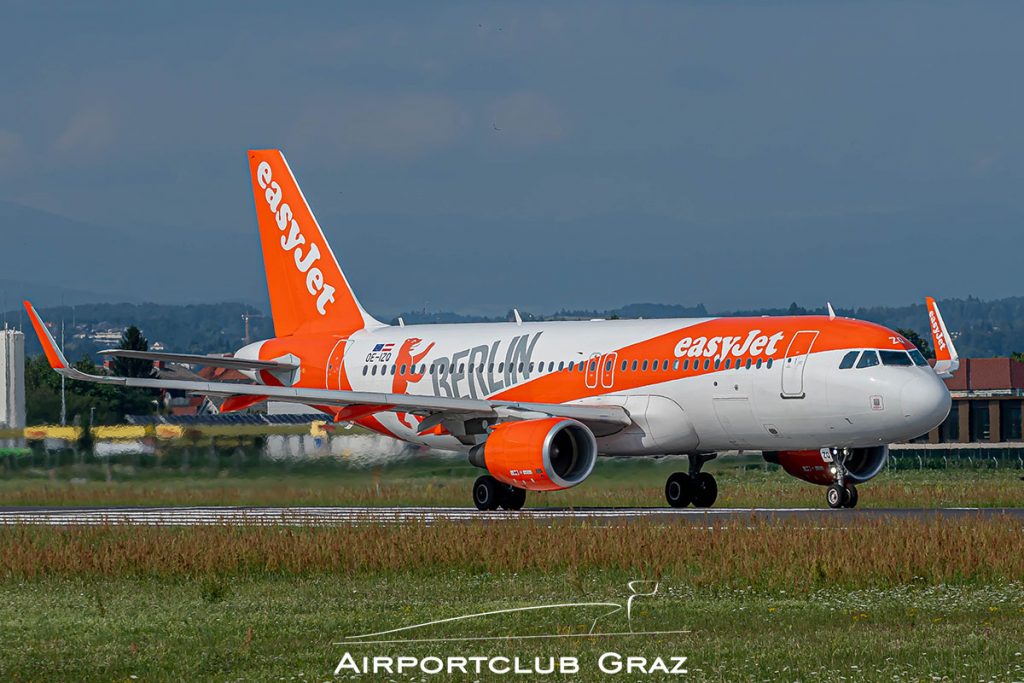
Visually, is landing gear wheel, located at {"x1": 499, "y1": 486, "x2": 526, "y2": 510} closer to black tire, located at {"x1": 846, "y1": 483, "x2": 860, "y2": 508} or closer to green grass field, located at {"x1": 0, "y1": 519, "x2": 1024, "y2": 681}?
black tire, located at {"x1": 846, "y1": 483, "x2": 860, "y2": 508}

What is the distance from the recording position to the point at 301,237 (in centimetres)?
4381

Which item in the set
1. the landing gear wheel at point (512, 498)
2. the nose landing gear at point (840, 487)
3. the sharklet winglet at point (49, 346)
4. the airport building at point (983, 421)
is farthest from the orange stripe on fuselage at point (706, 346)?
the airport building at point (983, 421)

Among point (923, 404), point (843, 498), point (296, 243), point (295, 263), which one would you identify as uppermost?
point (296, 243)

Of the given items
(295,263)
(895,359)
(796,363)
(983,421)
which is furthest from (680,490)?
(983,421)

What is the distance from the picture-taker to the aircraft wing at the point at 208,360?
36344mm

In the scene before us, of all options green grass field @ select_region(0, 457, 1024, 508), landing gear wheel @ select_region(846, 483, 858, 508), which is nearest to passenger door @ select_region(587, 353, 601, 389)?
green grass field @ select_region(0, 457, 1024, 508)

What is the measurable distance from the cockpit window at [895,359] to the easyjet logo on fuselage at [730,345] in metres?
1.98

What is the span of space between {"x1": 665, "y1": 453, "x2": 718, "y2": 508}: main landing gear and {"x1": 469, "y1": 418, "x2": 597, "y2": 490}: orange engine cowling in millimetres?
3203

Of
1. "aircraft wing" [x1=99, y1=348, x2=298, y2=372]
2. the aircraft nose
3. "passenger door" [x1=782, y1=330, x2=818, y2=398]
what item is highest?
"aircraft wing" [x1=99, y1=348, x2=298, y2=372]

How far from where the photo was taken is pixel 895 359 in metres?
31.7

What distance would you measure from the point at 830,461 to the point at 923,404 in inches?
113

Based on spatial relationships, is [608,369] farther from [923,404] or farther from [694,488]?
[923,404]

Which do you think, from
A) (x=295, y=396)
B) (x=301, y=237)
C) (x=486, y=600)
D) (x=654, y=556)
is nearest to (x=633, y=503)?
(x=295, y=396)

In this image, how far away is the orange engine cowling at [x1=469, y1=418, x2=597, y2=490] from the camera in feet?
104
